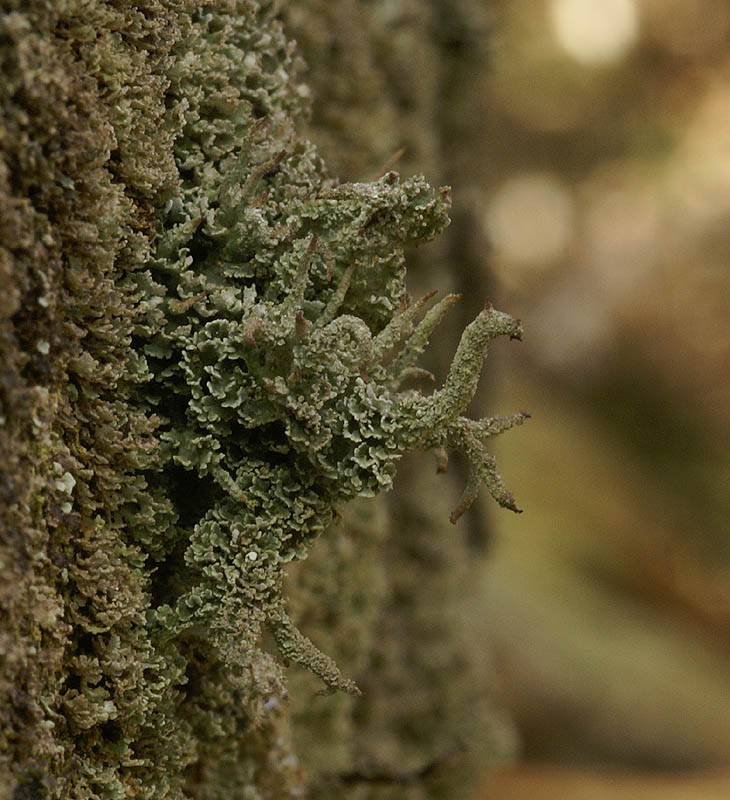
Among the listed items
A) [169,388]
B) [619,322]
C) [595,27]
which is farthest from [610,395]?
[169,388]

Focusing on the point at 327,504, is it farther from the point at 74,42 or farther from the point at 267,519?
the point at 74,42

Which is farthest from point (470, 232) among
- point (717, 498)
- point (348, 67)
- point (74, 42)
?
point (717, 498)

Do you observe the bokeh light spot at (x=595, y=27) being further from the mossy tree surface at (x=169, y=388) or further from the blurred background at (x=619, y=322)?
the mossy tree surface at (x=169, y=388)

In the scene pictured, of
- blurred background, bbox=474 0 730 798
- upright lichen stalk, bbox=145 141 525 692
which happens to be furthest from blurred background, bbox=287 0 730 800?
upright lichen stalk, bbox=145 141 525 692

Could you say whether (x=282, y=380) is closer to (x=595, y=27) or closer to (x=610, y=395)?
(x=610, y=395)

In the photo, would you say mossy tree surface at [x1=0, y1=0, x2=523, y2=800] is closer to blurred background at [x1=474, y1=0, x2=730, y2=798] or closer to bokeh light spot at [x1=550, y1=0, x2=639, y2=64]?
blurred background at [x1=474, y1=0, x2=730, y2=798]

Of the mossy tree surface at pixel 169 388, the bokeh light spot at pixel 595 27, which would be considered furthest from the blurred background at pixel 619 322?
the mossy tree surface at pixel 169 388
